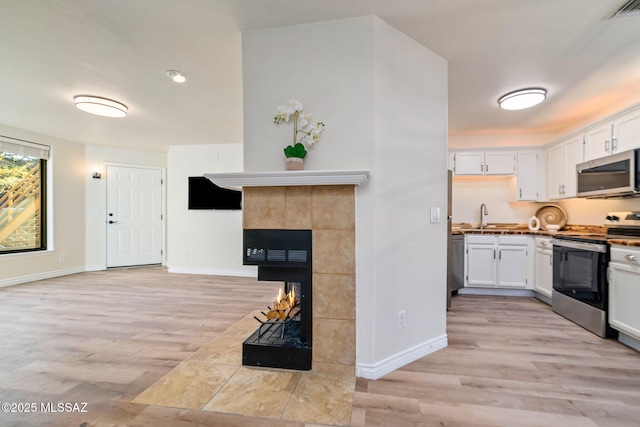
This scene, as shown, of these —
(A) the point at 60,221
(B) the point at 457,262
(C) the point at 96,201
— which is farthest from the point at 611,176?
(A) the point at 60,221

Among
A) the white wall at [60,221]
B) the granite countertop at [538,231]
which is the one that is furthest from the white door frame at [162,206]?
the granite countertop at [538,231]

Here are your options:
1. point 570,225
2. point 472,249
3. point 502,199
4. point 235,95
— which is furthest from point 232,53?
point 570,225

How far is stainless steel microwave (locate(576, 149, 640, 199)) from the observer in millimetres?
2643

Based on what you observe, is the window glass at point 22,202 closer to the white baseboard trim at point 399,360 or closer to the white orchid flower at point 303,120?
the white orchid flower at point 303,120

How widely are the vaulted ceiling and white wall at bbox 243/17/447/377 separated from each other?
17cm

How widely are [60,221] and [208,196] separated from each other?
8.44 ft

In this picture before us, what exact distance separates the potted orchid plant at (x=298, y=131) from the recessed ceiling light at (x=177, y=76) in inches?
52.4

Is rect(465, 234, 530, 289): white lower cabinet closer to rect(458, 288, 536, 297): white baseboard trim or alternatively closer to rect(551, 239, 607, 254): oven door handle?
rect(458, 288, 536, 297): white baseboard trim

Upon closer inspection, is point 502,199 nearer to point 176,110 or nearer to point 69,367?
point 176,110

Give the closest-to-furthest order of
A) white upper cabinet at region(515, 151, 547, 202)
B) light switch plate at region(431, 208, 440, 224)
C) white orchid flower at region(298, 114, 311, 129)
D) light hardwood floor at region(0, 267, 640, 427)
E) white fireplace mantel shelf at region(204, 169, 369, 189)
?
light hardwood floor at region(0, 267, 640, 427)
white fireplace mantel shelf at region(204, 169, 369, 189)
white orchid flower at region(298, 114, 311, 129)
light switch plate at region(431, 208, 440, 224)
white upper cabinet at region(515, 151, 547, 202)

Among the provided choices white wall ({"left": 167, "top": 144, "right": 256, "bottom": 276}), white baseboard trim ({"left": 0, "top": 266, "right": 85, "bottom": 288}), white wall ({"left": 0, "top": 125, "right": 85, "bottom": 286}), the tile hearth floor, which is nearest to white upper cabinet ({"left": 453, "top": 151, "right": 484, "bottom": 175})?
the tile hearth floor

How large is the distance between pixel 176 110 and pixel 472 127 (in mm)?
4058

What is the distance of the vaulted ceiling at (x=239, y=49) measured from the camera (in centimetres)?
182

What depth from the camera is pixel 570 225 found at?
3865 millimetres
